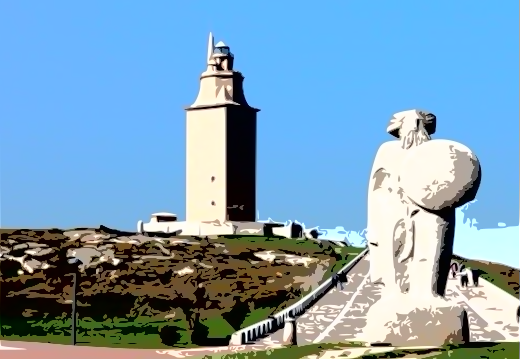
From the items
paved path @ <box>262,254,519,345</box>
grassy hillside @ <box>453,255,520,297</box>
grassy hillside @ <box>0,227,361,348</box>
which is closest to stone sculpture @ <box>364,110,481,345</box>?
Result: paved path @ <box>262,254,519,345</box>

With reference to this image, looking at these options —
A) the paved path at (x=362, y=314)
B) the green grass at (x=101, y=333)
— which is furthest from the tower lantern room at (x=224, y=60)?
the green grass at (x=101, y=333)

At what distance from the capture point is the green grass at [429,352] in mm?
9586

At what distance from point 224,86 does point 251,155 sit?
621 centimetres

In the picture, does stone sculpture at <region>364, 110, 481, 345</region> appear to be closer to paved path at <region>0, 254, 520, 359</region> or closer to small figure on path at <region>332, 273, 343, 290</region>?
paved path at <region>0, 254, 520, 359</region>

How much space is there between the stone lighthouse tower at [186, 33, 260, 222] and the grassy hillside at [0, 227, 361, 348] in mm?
11656

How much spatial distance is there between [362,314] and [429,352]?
1217cm

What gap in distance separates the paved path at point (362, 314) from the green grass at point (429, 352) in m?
4.64

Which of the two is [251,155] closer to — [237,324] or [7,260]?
[7,260]

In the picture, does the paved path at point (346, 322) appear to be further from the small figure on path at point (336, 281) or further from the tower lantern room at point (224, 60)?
the tower lantern room at point (224, 60)

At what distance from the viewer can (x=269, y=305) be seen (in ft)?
103

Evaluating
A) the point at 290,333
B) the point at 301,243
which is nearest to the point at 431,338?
the point at 290,333

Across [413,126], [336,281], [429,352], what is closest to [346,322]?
[413,126]

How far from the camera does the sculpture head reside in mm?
11273

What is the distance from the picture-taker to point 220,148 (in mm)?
70875
